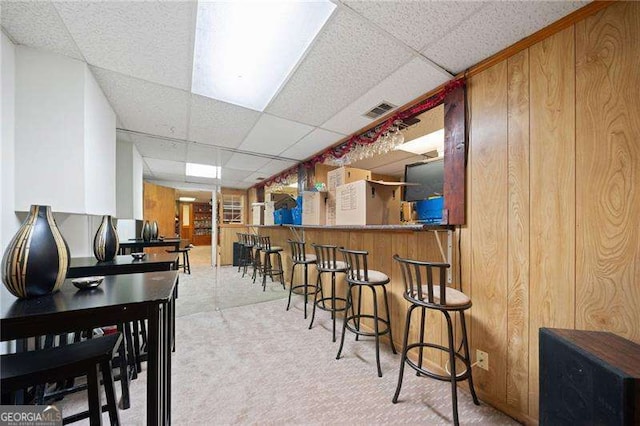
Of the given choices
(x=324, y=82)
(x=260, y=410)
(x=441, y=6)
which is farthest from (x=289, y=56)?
(x=260, y=410)

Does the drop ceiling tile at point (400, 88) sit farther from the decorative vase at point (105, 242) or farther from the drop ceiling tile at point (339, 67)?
the decorative vase at point (105, 242)

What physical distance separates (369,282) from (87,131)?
7.90 feet

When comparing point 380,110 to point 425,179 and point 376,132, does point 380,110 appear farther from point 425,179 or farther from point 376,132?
point 425,179

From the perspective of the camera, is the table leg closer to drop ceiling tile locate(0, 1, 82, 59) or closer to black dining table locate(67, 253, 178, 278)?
black dining table locate(67, 253, 178, 278)

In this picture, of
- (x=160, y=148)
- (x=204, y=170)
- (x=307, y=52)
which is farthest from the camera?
(x=204, y=170)

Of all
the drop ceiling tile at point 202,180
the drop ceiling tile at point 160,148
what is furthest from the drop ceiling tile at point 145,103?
the drop ceiling tile at point 202,180

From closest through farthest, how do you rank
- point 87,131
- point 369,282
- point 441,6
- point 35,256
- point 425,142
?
point 35,256, point 441,6, point 87,131, point 369,282, point 425,142

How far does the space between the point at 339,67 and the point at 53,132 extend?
1.98 meters

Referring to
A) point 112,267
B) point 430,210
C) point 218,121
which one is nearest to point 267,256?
point 218,121

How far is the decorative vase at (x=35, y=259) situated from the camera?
0.99 m

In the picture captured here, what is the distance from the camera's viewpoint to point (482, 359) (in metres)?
1.61

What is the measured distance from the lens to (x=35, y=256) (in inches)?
40.3

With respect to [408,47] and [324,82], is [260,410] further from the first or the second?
[408,47]

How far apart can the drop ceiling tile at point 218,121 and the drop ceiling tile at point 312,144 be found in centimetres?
70
